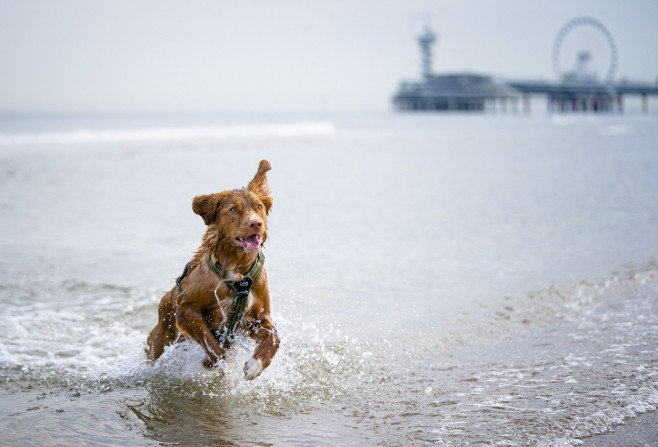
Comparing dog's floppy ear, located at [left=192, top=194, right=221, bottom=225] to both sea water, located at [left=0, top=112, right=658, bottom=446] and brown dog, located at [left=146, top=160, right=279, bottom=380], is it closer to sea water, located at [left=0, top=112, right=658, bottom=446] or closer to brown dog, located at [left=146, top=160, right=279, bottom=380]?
brown dog, located at [left=146, top=160, right=279, bottom=380]

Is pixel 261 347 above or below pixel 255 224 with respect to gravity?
below

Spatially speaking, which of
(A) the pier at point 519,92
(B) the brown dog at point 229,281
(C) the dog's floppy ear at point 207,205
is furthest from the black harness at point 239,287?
(A) the pier at point 519,92

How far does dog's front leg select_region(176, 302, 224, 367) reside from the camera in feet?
14.7

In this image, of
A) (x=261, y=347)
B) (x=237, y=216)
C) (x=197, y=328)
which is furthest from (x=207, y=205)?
(x=261, y=347)

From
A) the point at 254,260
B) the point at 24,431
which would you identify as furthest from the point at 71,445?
the point at 254,260

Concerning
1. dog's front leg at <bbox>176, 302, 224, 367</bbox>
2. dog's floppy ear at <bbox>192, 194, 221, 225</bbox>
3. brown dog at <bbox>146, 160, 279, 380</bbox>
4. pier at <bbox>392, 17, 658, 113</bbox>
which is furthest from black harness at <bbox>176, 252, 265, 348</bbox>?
pier at <bbox>392, 17, 658, 113</bbox>

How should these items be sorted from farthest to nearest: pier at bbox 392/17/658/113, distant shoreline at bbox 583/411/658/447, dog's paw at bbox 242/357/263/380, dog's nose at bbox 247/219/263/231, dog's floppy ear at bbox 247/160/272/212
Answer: pier at bbox 392/17/658/113
dog's floppy ear at bbox 247/160/272/212
dog's paw at bbox 242/357/263/380
dog's nose at bbox 247/219/263/231
distant shoreline at bbox 583/411/658/447

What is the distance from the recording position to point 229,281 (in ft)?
14.3

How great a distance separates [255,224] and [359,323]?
2.86 meters

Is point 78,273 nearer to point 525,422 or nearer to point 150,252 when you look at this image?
Result: point 150,252

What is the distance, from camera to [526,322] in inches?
263

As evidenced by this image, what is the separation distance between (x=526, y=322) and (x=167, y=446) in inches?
154

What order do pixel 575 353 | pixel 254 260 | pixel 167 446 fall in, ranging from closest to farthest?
pixel 167 446 → pixel 254 260 → pixel 575 353

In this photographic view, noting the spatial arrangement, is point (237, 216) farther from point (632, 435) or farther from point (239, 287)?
point (632, 435)
